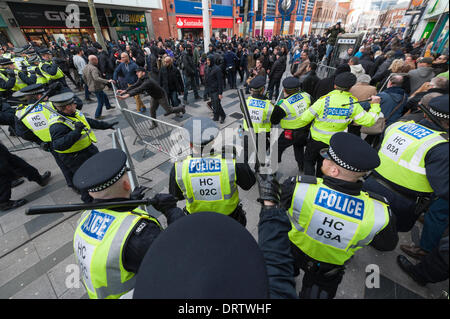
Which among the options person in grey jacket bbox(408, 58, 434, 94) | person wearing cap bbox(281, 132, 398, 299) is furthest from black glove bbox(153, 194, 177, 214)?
person in grey jacket bbox(408, 58, 434, 94)

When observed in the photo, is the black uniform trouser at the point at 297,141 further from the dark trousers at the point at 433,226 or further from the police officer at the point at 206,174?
the dark trousers at the point at 433,226

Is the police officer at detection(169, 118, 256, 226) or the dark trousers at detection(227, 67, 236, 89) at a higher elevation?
the police officer at detection(169, 118, 256, 226)

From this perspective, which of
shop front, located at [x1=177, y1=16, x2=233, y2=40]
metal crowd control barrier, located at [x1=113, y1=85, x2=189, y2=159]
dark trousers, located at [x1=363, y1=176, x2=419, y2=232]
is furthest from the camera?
shop front, located at [x1=177, y1=16, x2=233, y2=40]

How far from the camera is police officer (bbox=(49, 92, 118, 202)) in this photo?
118 inches

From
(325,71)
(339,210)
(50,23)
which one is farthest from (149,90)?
(50,23)

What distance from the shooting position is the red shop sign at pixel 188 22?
2483 centimetres

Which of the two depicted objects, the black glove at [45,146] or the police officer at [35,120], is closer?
the police officer at [35,120]

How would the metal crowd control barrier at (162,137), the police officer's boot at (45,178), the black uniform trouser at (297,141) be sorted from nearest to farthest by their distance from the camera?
the black uniform trouser at (297,141) → the police officer's boot at (45,178) → the metal crowd control barrier at (162,137)

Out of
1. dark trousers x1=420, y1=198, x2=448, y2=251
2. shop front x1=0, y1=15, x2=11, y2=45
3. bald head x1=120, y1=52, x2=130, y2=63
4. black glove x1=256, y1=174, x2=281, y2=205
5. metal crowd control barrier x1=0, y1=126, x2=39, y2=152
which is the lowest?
metal crowd control barrier x1=0, y1=126, x2=39, y2=152

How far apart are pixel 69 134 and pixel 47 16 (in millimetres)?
21422

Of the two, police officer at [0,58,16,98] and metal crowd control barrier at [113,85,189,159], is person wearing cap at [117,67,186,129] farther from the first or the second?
police officer at [0,58,16,98]

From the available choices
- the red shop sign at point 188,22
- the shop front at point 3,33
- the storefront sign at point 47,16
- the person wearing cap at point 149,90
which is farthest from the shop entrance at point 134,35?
the person wearing cap at point 149,90

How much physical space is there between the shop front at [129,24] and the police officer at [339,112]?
23209 millimetres
